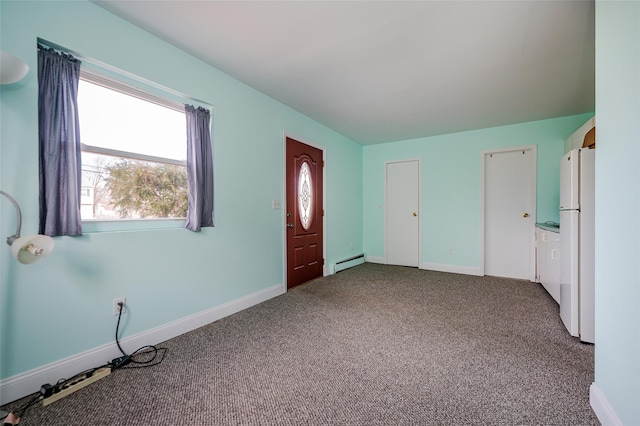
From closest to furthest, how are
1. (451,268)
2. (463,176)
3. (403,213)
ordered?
(463,176)
(451,268)
(403,213)

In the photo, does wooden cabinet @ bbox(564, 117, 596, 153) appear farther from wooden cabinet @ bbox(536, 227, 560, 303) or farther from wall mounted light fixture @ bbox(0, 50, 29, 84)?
wall mounted light fixture @ bbox(0, 50, 29, 84)

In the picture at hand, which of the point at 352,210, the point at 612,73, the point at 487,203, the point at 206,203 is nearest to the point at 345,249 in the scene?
the point at 352,210

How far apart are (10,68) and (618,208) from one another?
121 inches

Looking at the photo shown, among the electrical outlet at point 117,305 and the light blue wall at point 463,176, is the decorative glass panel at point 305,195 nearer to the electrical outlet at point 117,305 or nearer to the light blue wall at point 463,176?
the light blue wall at point 463,176

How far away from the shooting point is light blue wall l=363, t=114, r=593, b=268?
3.82 meters

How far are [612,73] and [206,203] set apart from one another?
282 cm

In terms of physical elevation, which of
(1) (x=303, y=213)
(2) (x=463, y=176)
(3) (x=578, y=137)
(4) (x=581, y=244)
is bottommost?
(4) (x=581, y=244)

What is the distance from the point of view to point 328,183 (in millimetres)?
4395

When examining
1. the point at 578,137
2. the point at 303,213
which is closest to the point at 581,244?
the point at 578,137

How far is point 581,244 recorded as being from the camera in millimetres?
2078

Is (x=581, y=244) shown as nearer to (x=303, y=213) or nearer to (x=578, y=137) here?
(x=578, y=137)

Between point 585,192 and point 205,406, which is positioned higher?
point 585,192

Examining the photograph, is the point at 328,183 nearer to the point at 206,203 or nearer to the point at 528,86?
the point at 206,203

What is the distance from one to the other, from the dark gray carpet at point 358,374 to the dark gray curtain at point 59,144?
1080mm
